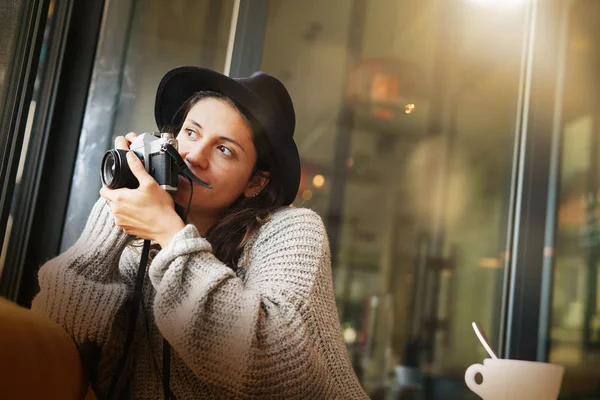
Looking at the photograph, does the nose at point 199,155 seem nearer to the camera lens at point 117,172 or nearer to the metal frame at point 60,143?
the camera lens at point 117,172

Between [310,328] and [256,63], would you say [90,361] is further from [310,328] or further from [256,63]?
[256,63]

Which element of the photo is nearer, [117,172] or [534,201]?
[117,172]

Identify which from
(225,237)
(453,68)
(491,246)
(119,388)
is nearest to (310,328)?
(225,237)

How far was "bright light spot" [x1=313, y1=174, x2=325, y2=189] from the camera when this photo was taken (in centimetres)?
192

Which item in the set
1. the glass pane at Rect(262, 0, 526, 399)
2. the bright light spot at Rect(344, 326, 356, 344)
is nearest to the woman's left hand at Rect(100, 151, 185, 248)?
the glass pane at Rect(262, 0, 526, 399)

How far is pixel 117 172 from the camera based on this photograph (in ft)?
2.88

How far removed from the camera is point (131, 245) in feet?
3.47

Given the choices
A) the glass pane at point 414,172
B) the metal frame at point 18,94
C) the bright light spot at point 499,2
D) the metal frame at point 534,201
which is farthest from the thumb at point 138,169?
the bright light spot at point 499,2

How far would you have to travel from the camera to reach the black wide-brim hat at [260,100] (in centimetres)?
105

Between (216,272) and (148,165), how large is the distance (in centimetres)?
23

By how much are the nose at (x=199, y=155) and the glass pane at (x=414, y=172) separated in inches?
28.5

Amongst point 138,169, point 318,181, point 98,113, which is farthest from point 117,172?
point 318,181

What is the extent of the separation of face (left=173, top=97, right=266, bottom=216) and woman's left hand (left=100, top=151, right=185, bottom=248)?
0.15 m

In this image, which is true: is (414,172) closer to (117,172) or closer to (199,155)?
(199,155)
